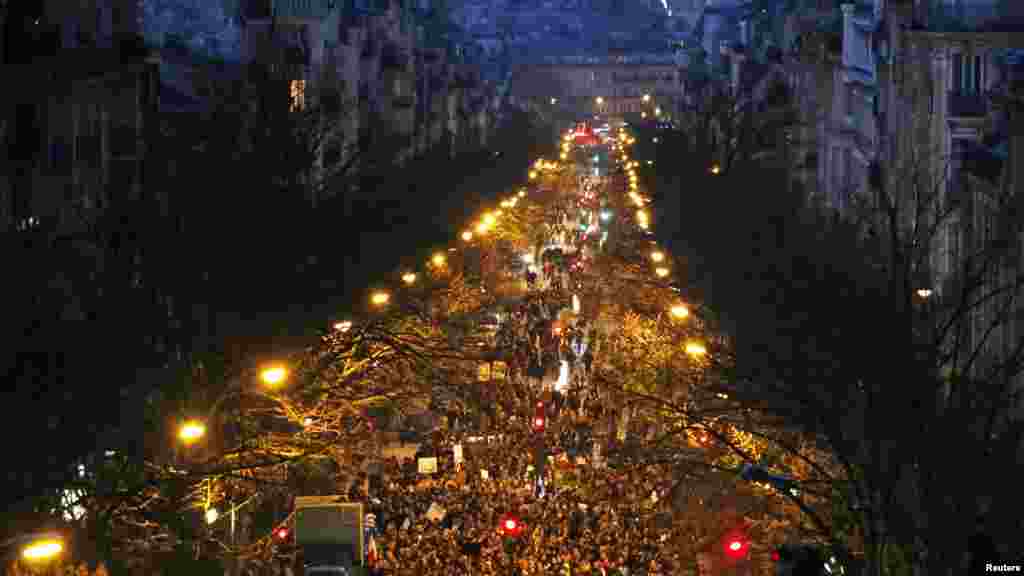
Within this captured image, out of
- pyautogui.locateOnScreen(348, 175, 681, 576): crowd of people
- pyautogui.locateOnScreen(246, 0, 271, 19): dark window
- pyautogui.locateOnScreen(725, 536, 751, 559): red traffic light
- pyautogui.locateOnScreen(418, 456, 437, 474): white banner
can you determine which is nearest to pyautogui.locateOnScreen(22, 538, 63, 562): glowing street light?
pyautogui.locateOnScreen(348, 175, 681, 576): crowd of people

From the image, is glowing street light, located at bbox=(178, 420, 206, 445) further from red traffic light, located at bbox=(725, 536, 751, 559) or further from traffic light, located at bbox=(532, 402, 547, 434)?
traffic light, located at bbox=(532, 402, 547, 434)

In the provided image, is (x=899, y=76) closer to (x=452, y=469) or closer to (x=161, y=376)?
(x=452, y=469)

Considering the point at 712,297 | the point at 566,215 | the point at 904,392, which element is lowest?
the point at 566,215

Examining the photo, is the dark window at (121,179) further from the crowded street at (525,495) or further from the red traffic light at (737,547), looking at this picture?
the red traffic light at (737,547)

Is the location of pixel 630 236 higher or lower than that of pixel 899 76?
lower

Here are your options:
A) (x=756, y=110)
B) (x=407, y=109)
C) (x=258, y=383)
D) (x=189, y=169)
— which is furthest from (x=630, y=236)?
(x=258, y=383)

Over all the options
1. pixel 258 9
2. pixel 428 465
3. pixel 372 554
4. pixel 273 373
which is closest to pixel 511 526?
pixel 372 554
